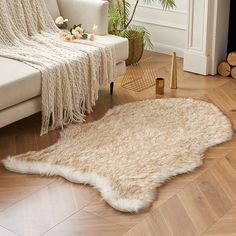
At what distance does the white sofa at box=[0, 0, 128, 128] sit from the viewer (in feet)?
→ 10.6

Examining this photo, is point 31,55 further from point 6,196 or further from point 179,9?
point 179,9

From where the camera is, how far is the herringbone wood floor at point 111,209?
100 inches

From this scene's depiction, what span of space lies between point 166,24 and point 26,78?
2.07m

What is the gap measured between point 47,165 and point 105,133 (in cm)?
52

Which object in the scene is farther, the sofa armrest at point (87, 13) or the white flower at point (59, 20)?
the white flower at point (59, 20)

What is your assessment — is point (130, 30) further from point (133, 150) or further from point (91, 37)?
point (133, 150)

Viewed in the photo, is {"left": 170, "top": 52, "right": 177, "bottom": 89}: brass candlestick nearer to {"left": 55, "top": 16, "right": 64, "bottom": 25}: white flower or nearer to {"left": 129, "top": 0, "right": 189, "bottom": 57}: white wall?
{"left": 129, "top": 0, "right": 189, "bottom": 57}: white wall

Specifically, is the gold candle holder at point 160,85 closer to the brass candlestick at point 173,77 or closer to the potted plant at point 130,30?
the brass candlestick at point 173,77

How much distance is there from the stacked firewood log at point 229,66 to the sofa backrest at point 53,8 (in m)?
1.37

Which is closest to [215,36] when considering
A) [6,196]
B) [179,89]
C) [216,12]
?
[216,12]

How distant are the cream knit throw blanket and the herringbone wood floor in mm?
301

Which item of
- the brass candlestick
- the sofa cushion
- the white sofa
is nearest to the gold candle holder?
the brass candlestick

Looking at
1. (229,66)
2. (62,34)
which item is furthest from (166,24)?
(62,34)

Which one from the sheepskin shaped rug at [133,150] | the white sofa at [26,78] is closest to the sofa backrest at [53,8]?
the white sofa at [26,78]
